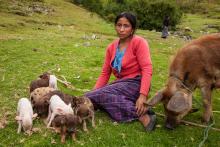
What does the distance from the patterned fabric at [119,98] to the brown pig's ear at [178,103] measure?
105 centimetres

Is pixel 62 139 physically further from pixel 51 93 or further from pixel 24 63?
pixel 24 63

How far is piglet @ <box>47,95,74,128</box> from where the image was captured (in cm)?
813

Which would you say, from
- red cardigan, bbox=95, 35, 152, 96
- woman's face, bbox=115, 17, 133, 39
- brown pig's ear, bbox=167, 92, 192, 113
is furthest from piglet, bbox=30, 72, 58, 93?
brown pig's ear, bbox=167, 92, 192, 113

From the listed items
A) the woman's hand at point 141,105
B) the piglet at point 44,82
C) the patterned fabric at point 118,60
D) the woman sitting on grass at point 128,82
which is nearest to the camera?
the woman's hand at point 141,105

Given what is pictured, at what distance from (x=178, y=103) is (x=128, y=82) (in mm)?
1589

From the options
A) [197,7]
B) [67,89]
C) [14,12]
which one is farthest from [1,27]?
[197,7]

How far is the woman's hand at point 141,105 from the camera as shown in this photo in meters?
8.77

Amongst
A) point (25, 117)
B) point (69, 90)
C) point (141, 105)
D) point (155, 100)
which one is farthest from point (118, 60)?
point (69, 90)

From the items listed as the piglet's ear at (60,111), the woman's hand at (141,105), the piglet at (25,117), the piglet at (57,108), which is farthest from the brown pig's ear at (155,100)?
the piglet at (25,117)

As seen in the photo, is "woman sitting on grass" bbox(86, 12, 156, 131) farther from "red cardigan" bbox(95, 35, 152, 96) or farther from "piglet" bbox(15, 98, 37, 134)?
"piglet" bbox(15, 98, 37, 134)

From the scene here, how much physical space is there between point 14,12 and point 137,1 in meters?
22.9

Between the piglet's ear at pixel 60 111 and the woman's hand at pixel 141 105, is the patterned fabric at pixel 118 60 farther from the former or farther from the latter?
the piglet's ear at pixel 60 111

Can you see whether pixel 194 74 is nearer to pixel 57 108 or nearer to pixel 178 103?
pixel 178 103

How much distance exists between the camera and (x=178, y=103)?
821cm
